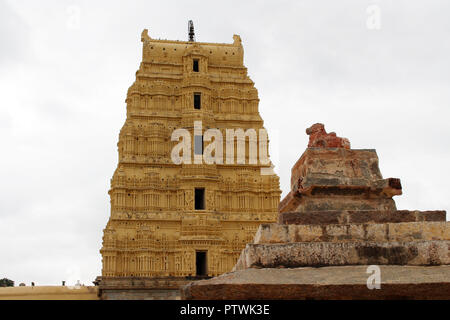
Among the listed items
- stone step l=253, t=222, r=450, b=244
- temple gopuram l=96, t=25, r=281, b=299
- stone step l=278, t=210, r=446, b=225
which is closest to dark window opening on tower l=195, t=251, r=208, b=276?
temple gopuram l=96, t=25, r=281, b=299

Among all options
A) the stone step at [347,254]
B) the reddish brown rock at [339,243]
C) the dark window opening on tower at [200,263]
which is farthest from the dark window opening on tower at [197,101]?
the stone step at [347,254]

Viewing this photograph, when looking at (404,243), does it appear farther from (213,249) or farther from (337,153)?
(213,249)

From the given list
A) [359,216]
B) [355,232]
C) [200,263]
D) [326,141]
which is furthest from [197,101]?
[355,232]

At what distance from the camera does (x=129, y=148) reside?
31500mm

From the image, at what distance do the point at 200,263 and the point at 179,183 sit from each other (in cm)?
444

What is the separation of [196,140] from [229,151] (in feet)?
6.50

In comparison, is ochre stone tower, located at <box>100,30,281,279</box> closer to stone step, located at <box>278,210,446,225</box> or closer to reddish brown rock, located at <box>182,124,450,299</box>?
reddish brown rock, located at <box>182,124,450,299</box>

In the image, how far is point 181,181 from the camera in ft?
101

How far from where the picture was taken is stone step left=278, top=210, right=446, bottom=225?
6.16 meters

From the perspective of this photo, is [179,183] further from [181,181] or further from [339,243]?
[339,243]

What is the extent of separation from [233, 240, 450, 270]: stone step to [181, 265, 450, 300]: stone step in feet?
1.53

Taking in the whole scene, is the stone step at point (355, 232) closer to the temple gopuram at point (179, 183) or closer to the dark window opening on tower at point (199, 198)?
the temple gopuram at point (179, 183)

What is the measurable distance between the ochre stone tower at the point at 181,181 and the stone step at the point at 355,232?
23.4 metres
